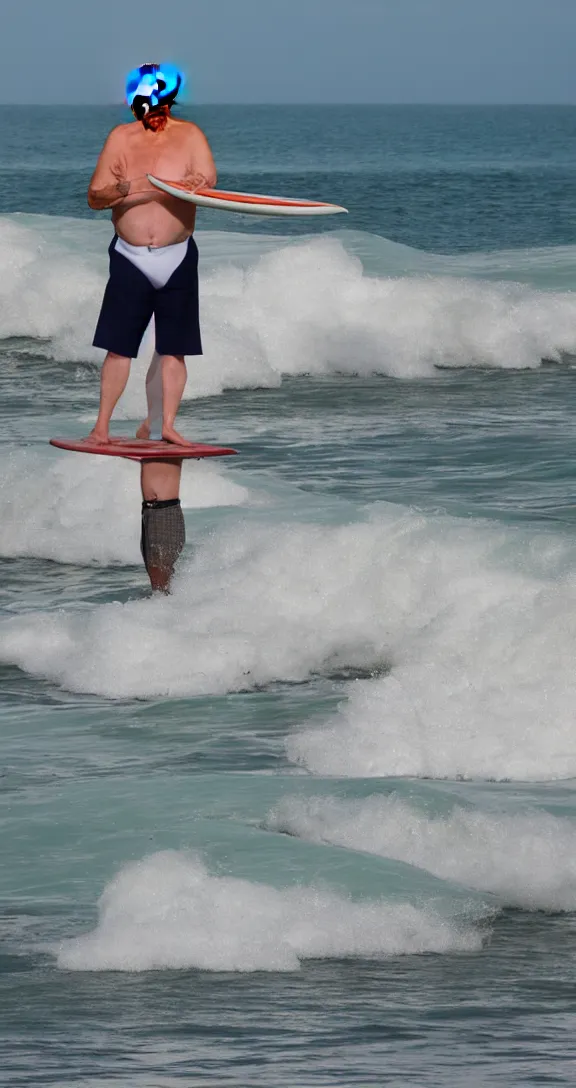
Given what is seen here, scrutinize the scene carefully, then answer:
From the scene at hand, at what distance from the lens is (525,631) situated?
709 cm

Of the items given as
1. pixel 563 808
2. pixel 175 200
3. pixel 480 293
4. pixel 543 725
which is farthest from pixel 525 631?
pixel 480 293

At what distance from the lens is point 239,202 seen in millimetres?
6910

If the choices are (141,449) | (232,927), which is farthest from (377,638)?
(232,927)

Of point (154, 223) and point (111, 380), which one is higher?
point (154, 223)

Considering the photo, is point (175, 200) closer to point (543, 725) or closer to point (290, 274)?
point (543, 725)

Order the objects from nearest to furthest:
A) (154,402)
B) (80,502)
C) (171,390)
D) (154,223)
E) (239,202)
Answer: (239,202)
(154,223)
(171,390)
(154,402)
(80,502)

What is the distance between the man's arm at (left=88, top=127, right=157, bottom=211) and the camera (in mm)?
7047

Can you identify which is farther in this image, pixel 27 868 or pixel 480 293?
pixel 480 293

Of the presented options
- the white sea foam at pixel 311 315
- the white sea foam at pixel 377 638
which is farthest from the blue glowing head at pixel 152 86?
the white sea foam at pixel 311 315

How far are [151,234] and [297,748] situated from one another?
2179 mm

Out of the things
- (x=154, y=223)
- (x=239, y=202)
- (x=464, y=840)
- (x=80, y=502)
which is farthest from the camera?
(x=80, y=502)

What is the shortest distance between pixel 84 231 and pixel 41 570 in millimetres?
14395

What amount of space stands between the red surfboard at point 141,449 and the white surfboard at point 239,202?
0.95 meters

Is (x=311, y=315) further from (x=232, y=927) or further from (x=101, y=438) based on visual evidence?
(x=232, y=927)
